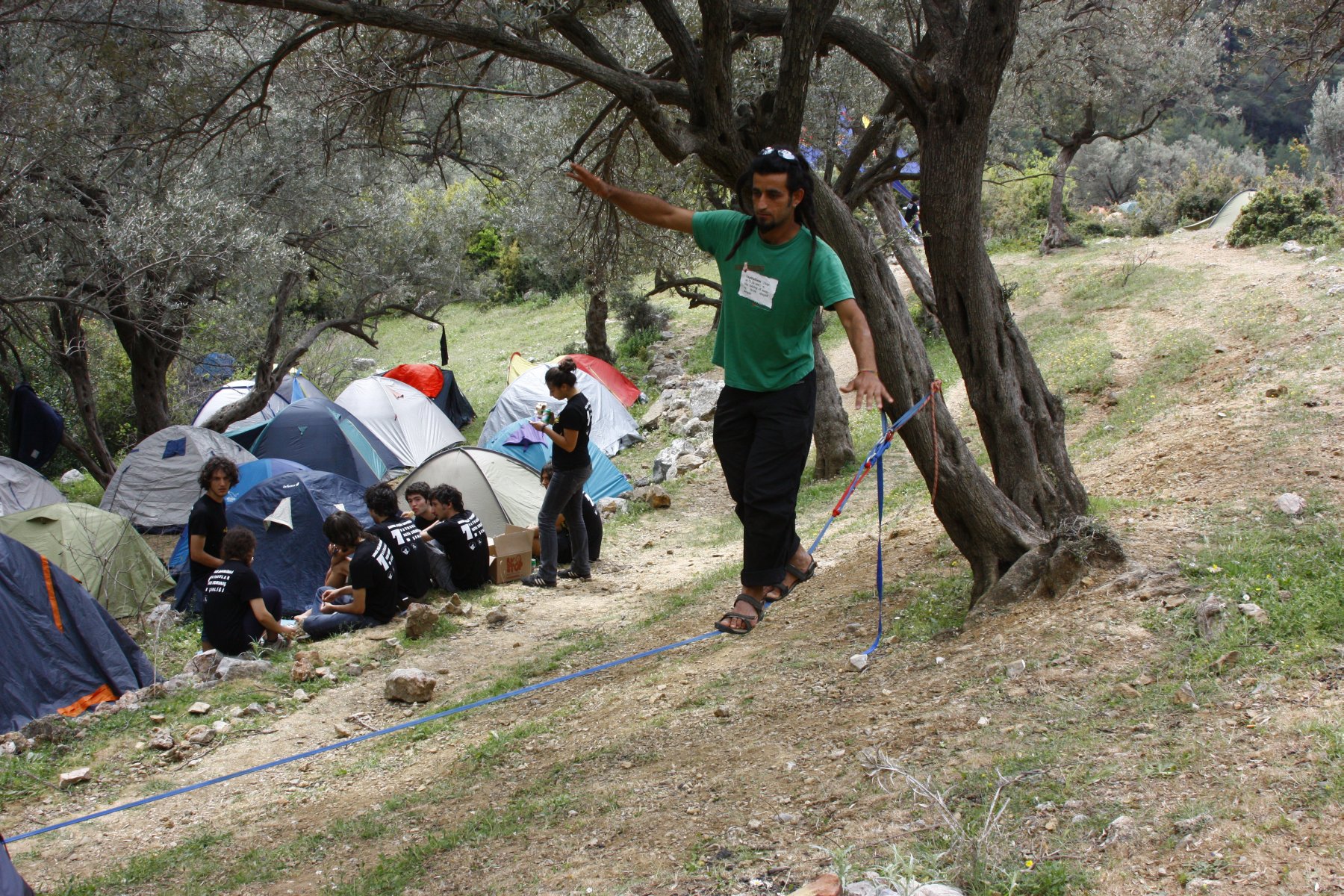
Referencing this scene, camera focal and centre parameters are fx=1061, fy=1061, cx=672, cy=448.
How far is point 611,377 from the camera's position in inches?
761

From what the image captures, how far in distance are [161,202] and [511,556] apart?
5.35 m

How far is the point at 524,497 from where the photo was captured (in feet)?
39.4

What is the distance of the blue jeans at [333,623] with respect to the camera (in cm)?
805

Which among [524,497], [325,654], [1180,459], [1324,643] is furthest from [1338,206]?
[325,654]

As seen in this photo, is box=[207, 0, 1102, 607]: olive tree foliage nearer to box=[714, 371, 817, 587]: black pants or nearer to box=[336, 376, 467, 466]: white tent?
box=[714, 371, 817, 587]: black pants

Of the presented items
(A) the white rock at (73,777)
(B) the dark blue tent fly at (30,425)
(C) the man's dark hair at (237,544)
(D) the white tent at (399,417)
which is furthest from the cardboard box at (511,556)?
(D) the white tent at (399,417)

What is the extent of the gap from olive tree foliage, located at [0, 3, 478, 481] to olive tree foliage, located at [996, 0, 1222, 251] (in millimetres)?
8311

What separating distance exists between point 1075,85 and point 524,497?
10.9 meters

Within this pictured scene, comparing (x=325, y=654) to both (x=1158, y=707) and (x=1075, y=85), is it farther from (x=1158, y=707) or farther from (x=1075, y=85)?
(x=1075, y=85)

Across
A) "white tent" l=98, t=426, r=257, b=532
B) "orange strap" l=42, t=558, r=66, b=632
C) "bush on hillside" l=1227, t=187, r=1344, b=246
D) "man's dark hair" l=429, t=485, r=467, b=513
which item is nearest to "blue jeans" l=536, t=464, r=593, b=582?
"man's dark hair" l=429, t=485, r=467, b=513

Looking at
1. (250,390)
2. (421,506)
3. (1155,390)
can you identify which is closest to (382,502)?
(421,506)

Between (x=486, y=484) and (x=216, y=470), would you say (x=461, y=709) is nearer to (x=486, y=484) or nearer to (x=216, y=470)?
(x=216, y=470)

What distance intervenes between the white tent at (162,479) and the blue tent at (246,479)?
1.47ft

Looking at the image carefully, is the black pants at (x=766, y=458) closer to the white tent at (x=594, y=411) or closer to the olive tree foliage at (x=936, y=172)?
the olive tree foliage at (x=936, y=172)
